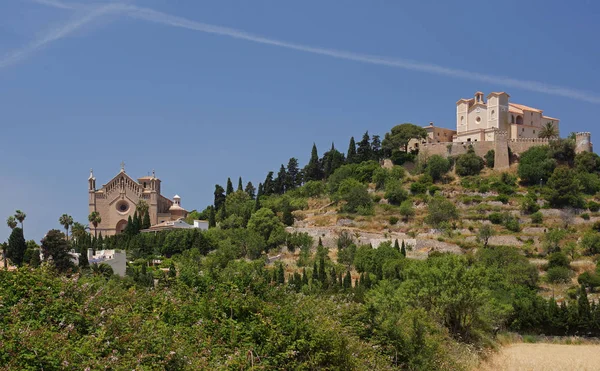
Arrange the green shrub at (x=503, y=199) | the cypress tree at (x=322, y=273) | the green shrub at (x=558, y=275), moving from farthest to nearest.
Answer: the green shrub at (x=503, y=199), the green shrub at (x=558, y=275), the cypress tree at (x=322, y=273)

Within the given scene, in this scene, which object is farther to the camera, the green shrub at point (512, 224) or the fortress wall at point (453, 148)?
the fortress wall at point (453, 148)

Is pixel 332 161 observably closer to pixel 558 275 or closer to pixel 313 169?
pixel 313 169

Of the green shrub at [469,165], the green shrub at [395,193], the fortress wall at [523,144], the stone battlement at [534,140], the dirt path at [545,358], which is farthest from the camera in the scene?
the stone battlement at [534,140]

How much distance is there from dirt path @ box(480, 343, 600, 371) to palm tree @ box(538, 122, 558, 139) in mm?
35103

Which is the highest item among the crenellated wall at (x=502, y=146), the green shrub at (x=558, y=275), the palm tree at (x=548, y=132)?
the palm tree at (x=548, y=132)

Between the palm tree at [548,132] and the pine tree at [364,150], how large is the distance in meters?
15.7

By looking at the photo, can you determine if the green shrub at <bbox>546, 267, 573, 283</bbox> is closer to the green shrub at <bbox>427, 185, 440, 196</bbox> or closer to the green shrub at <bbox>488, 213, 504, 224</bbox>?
the green shrub at <bbox>488, 213, 504, 224</bbox>

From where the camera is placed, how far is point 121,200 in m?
62.7

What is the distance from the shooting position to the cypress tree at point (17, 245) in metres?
41.0

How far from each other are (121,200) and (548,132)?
39.3m

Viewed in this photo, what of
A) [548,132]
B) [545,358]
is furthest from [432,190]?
[545,358]

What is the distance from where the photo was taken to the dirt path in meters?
19.9

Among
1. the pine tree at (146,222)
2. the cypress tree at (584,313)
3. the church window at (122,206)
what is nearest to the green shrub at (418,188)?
the pine tree at (146,222)

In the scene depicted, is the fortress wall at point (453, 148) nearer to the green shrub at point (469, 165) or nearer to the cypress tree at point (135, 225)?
the green shrub at point (469, 165)
